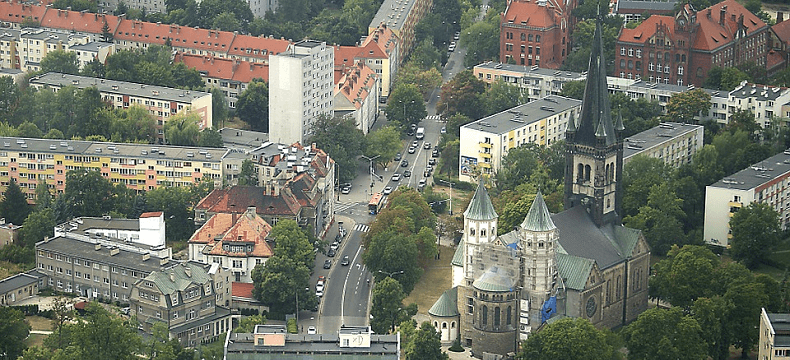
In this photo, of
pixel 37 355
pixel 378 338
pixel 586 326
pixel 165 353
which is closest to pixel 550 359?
Answer: pixel 586 326

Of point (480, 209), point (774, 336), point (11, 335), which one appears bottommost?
point (11, 335)

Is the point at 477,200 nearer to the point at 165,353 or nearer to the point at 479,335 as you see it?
the point at 479,335

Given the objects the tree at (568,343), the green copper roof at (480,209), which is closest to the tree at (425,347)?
the tree at (568,343)

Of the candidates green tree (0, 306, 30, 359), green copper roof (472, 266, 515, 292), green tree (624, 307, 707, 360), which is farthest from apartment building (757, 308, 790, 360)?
green tree (0, 306, 30, 359)

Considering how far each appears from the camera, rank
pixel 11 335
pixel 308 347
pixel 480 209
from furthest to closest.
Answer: pixel 480 209 → pixel 11 335 → pixel 308 347

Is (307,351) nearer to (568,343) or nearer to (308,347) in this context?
(308,347)

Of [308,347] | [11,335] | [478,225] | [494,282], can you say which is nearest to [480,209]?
[478,225]

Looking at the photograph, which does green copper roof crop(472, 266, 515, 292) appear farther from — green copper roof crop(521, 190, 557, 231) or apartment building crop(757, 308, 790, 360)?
apartment building crop(757, 308, 790, 360)
